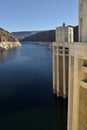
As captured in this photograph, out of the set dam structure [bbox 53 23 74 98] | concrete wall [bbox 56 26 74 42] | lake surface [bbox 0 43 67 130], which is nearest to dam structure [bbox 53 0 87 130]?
lake surface [bbox 0 43 67 130]

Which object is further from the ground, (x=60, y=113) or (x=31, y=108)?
(x=31, y=108)

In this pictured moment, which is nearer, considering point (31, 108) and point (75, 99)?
point (75, 99)

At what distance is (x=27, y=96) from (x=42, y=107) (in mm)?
6013

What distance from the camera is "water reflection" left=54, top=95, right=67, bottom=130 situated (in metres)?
25.2

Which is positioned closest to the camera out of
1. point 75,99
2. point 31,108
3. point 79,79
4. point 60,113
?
point 79,79

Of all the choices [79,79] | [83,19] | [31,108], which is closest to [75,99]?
[79,79]

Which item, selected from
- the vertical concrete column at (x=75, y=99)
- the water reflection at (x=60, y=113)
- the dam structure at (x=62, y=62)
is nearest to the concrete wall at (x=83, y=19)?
the vertical concrete column at (x=75, y=99)

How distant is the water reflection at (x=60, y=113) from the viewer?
25202 millimetres

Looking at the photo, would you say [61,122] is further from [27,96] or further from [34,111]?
[27,96]

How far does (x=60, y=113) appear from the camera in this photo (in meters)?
28.3

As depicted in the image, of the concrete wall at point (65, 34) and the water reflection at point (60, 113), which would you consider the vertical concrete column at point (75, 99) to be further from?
the concrete wall at point (65, 34)

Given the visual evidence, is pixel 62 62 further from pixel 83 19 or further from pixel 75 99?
pixel 83 19

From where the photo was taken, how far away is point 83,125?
1452 centimetres

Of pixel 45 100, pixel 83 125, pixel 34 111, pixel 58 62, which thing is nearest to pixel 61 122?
pixel 34 111
